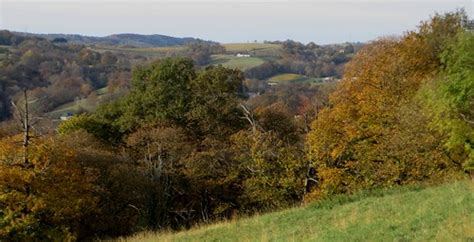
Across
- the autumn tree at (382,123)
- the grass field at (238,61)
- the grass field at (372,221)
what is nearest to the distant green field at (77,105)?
the autumn tree at (382,123)

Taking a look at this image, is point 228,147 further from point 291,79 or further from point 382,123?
point 291,79

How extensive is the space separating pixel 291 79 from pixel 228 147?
328 feet

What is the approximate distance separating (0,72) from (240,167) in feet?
265

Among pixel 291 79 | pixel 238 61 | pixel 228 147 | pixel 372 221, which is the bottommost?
pixel 291 79

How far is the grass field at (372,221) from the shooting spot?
10.2 m

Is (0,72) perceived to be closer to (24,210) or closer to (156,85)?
(156,85)

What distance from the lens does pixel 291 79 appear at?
443ft

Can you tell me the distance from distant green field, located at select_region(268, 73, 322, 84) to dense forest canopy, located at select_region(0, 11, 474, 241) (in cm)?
8741

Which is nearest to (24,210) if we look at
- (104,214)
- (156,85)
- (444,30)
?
(104,214)

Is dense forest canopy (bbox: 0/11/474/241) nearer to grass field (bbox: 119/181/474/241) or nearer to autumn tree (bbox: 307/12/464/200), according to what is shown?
autumn tree (bbox: 307/12/464/200)

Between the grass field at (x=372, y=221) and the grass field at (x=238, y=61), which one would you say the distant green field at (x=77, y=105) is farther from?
the grass field at (x=372, y=221)

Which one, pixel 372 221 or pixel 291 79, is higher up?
pixel 372 221

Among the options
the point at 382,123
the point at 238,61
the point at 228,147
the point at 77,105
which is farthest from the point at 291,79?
the point at 382,123

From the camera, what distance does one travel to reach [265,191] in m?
32.1
